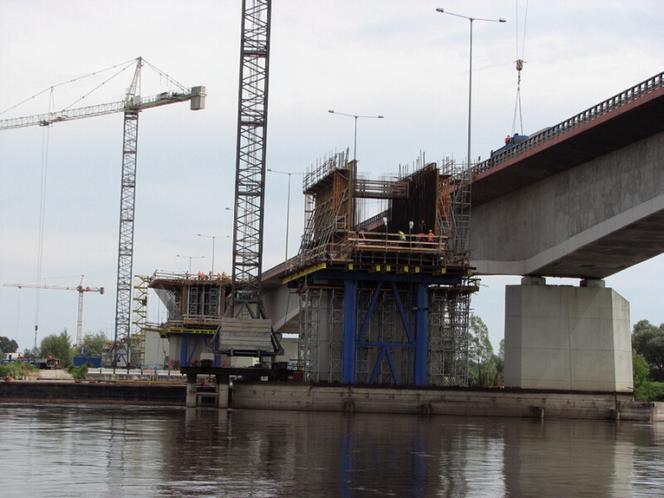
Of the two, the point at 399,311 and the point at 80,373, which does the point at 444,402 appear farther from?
the point at 80,373

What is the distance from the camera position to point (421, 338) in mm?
79562

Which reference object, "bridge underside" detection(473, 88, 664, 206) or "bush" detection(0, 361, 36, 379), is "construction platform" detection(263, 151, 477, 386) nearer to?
"bridge underside" detection(473, 88, 664, 206)

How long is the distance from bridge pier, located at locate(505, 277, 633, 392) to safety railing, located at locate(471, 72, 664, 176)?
9.15 metres

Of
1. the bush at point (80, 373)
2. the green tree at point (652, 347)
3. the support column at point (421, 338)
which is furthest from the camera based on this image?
the green tree at point (652, 347)

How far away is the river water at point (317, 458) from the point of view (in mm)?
31594

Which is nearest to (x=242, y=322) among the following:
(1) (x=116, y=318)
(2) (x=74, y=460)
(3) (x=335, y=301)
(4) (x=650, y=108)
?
(3) (x=335, y=301)

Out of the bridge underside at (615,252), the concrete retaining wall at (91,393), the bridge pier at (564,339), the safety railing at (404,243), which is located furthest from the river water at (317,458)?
the concrete retaining wall at (91,393)

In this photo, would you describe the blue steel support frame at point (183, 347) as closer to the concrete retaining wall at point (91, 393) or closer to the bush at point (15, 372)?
the bush at point (15, 372)

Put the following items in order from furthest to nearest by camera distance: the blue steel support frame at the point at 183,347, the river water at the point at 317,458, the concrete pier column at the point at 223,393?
the blue steel support frame at the point at 183,347, the concrete pier column at the point at 223,393, the river water at the point at 317,458

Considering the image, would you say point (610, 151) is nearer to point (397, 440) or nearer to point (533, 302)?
point (533, 302)

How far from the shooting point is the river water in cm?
3159

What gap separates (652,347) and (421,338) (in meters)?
115

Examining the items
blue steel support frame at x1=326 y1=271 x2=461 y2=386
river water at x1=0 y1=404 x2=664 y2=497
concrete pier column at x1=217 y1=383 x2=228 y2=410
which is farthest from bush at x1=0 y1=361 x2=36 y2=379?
river water at x1=0 y1=404 x2=664 y2=497

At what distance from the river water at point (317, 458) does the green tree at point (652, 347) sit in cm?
12251
